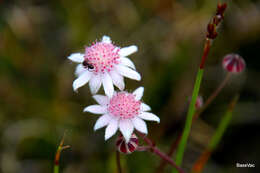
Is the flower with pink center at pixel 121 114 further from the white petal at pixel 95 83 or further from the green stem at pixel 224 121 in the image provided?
the green stem at pixel 224 121

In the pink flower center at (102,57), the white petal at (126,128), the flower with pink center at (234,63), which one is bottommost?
the white petal at (126,128)

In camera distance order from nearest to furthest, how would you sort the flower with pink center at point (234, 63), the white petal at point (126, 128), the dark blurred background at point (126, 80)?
the white petal at point (126, 128) < the flower with pink center at point (234, 63) < the dark blurred background at point (126, 80)

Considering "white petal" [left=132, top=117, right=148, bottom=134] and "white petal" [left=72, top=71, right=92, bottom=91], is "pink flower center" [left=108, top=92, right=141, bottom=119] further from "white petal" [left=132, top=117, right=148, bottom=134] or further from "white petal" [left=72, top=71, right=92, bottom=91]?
"white petal" [left=72, top=71, right=92, bottom=91]

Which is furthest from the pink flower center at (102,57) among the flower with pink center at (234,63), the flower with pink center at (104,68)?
the flower with pink center at (234,63)

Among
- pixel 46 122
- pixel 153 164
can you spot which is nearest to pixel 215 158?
pixel 153 164

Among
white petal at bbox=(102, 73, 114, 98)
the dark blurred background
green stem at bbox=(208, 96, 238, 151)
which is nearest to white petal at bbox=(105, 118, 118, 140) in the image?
white petal at bbox=(102, 73, 114, 98)

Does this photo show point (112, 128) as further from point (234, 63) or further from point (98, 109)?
point (234, 63)

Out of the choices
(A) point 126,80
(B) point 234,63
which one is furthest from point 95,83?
(A) point 126,80

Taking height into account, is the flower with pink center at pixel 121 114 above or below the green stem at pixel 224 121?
below
